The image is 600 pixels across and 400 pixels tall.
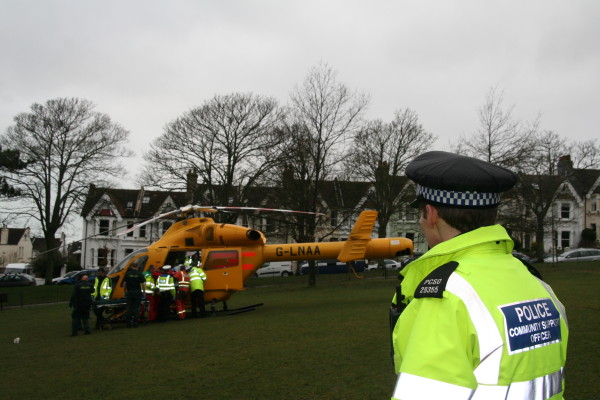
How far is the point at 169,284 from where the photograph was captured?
17.7 meters

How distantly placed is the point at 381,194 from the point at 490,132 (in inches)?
436

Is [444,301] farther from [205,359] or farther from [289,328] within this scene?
[289,328]

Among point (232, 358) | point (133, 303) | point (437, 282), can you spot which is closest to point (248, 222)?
point (133, 303)

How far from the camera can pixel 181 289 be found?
1816 centimetres

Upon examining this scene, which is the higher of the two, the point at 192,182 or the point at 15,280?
the point at 192,182

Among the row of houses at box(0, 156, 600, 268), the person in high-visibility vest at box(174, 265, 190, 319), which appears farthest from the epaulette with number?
the row of houses at box(0, 156, 600, 268)

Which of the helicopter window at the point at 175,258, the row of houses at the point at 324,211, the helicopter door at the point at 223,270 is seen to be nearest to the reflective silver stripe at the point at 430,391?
the helicopter door at the point at 223,270

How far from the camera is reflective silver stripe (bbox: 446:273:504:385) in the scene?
1868 millimetres

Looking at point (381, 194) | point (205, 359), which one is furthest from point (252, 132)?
point (205, 359)

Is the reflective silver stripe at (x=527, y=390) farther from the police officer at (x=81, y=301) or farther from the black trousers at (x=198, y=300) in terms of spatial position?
the black trousers at (x=198, y=300)

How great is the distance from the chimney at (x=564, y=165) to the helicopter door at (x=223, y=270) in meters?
30.1

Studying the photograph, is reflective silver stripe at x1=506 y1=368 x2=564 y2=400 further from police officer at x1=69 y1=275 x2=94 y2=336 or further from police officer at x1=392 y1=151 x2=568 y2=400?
police officer at x1=69 y1=275 x2=94 y2=336

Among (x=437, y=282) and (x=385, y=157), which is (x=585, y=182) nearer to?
(x=385, y=157)

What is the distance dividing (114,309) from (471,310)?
17.3 meters
